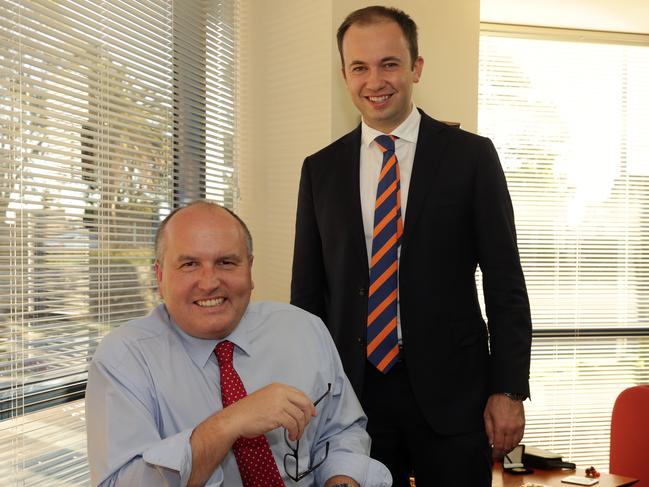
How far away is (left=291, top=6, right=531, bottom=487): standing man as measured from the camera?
198 centimetres

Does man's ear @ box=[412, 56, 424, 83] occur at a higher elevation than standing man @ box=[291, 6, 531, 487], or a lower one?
higher

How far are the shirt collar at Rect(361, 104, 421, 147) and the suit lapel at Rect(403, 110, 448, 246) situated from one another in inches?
1.0

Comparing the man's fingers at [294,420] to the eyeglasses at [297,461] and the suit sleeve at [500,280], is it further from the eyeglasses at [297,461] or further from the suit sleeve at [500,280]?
the suit sleeve at [500,280]

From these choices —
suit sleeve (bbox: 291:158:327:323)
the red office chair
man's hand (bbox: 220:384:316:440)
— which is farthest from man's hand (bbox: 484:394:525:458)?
the red office chair

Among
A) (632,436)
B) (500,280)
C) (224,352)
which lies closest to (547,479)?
(632,436)

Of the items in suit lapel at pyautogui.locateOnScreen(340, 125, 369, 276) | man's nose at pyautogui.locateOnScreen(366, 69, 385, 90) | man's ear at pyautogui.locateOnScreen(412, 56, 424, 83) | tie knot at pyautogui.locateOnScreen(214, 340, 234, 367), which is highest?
man's ear at pyautogui.locateOnScreen(412, 56, 424, 83)

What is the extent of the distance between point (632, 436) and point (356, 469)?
239cm

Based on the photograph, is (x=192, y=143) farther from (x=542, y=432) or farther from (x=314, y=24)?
(x=542, y=432)

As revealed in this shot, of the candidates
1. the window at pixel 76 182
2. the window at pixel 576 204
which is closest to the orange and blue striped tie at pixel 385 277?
the window at pixel 76 182

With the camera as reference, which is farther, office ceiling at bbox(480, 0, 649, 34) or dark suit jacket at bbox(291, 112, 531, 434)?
office ceiling at bbox(480, 0, 649, 34)

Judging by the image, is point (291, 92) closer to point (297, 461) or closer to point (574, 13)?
point (297, 461)

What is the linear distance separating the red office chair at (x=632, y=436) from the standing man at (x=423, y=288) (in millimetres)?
1791

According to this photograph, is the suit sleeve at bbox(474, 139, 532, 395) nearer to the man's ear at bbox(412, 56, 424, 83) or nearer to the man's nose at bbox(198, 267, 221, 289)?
the man's ear at bbox(412, 56, 424, 83)

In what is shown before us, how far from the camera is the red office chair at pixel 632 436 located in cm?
349
